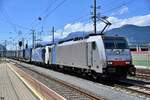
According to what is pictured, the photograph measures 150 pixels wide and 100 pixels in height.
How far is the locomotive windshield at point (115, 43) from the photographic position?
21203 mm

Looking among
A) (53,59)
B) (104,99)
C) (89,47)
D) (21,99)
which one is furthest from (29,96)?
A: (53,59)

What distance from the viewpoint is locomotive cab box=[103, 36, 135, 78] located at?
20.4 m

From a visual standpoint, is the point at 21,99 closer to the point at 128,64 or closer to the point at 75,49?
the point at 128,64

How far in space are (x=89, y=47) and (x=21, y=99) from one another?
9.76m

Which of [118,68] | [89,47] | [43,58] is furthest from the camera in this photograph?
[43,58]

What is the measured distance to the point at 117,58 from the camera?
20.8m

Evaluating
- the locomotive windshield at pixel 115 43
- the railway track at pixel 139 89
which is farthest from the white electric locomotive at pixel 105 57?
the railway track at pixel 139 89

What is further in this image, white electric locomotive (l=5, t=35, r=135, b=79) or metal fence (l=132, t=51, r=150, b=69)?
metal fence (l=132, t=51, r=150, b=69)

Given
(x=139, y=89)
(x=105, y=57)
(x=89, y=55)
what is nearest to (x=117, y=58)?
(x=105, y=57)

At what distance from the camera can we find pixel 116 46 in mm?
21469

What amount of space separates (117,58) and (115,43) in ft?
3.96

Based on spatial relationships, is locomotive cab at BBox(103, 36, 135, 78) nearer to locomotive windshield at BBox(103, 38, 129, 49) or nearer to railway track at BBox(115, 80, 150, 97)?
locomotive windshield at BBox(103, 38, 129, 49)

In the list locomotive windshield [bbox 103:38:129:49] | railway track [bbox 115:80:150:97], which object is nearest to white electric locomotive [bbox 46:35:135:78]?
locomotive windshield [bbox 103:38:129:49]

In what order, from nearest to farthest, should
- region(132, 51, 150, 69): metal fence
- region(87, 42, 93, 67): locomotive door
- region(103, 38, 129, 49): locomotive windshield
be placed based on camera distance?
region(103, 38, 129, 49): locomotive windshield
region(87, 42, 93, 67): locomotive door
region(132, 51, 150, 69): metal fence
